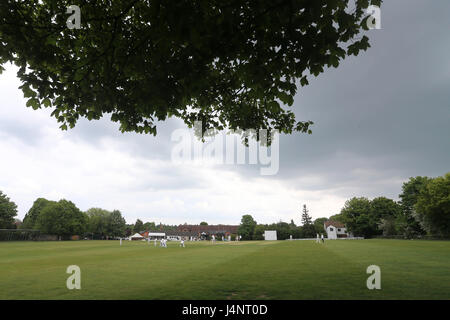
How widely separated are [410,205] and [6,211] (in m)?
118

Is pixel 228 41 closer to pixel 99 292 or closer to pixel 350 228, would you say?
pixel 99 292

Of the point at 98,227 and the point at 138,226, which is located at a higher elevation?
the point at 98,227

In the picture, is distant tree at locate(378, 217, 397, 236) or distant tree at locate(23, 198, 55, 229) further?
distant tree at locate(23, 198, 55, 229)

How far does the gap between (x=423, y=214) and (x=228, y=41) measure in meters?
75.8

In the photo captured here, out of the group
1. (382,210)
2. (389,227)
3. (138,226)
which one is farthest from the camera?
(138,226)

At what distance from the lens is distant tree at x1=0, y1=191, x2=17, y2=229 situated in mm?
80281

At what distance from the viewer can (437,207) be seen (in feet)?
191

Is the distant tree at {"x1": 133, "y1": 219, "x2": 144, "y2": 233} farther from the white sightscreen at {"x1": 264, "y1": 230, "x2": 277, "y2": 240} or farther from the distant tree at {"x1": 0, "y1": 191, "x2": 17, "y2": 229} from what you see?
the white sightscreen at {"x1": 264, "y1": 230, "x2": 277, "y2": 240}

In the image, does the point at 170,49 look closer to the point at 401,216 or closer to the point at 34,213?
the point at 401,216

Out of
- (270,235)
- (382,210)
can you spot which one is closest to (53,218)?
(270,235)

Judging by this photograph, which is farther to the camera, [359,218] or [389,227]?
[359,218]

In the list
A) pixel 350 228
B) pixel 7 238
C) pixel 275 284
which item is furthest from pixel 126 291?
pixel 350 228

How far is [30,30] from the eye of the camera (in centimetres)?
722

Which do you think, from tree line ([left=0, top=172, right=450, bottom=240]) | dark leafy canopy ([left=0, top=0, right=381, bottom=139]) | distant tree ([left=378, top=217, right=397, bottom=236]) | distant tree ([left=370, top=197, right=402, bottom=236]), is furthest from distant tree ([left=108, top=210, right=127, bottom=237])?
dark leafy canopy ([left=0, top=0, right=381, bottom=139])
